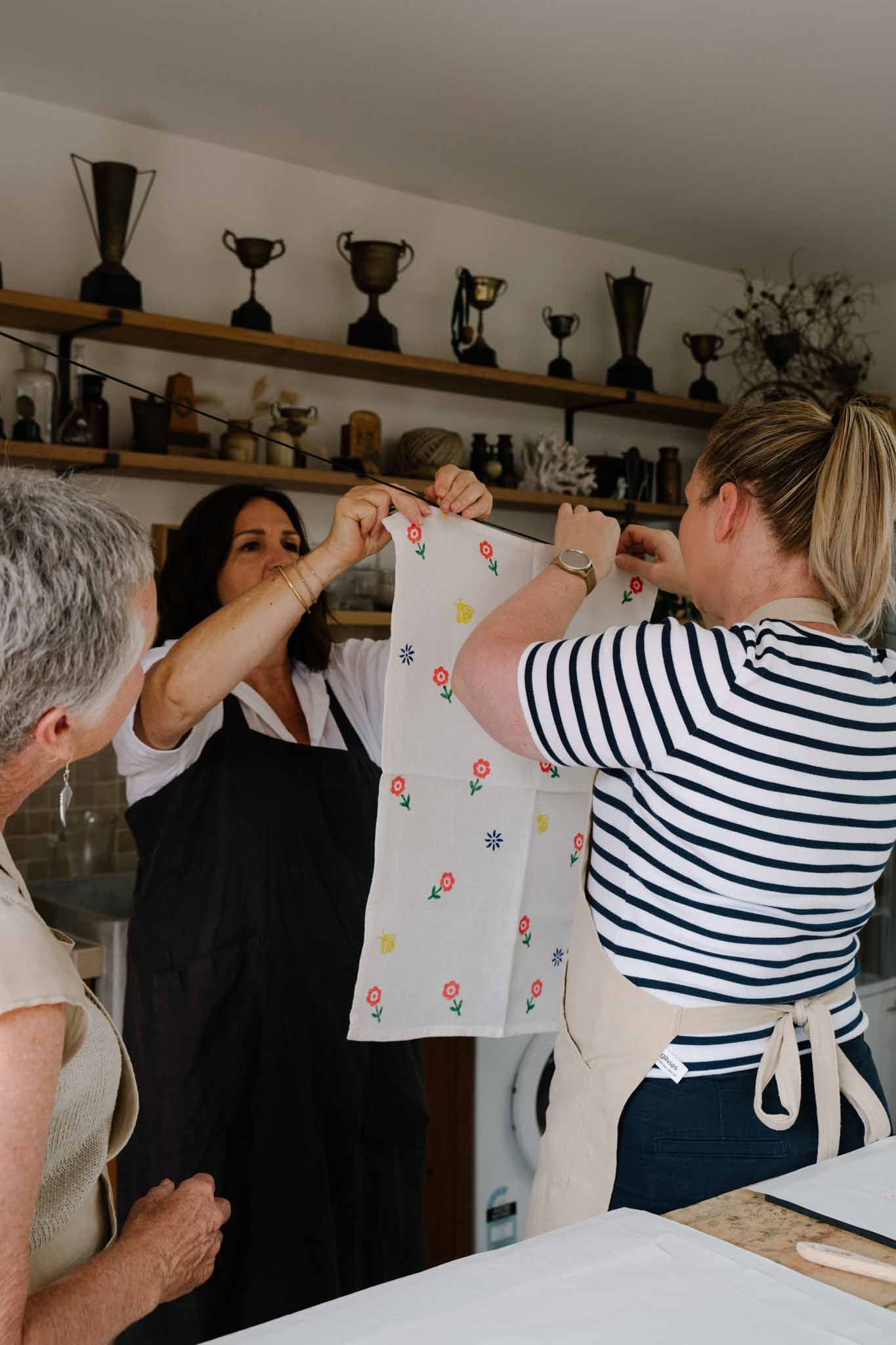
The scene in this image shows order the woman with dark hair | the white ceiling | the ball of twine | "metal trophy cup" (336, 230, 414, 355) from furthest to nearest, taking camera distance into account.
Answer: the ball of twine, "metal trophy cup" (336, 230, 414, 355), the white ceiling, the woman with dark hair

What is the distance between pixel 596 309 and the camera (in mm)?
4730

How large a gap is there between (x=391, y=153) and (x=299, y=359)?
2.19 feet

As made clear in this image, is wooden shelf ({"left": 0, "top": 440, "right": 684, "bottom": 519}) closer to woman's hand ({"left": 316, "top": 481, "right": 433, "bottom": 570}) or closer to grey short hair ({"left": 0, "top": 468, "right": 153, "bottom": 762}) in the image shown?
woman's hand ({"left": 316, "top": 481, "right": 433, "bottom": 570})

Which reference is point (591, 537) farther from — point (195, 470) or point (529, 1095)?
point (195, 470)

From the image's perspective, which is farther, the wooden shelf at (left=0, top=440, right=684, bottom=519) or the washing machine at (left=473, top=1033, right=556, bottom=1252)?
the wooden shelf at (left=0, top=440, right=684, bottom=519)

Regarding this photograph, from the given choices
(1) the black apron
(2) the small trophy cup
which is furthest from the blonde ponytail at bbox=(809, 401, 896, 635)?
(2) the small trophy cup

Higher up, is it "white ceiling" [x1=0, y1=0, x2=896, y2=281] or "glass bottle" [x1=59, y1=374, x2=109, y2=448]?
"white ceiling" [x1=0, y1=0, x2=896, y2=281]

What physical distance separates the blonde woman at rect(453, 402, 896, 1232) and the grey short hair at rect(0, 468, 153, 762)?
0.46 metres

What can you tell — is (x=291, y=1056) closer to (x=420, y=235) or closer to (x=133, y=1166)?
(x=133, y=1166)

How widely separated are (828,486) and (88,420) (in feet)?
8.12

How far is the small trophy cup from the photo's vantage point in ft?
13.7

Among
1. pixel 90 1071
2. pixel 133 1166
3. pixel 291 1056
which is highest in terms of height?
pixel 90 1071

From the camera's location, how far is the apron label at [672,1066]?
4.51ft

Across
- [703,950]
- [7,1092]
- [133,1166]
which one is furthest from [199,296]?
[7,1092]
